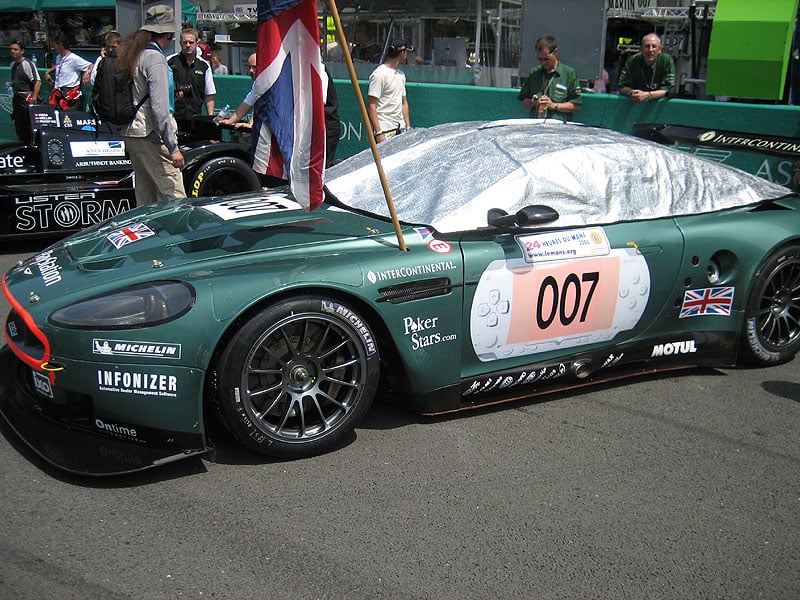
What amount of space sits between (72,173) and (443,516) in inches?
200

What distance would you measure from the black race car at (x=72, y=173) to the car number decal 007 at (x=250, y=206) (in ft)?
9.34

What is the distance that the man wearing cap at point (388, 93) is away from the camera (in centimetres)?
800

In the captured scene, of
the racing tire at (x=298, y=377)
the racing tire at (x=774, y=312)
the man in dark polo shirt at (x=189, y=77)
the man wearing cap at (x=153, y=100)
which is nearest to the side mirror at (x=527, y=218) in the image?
the racing tire at (x=298, y=377)

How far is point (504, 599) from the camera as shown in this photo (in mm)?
2701

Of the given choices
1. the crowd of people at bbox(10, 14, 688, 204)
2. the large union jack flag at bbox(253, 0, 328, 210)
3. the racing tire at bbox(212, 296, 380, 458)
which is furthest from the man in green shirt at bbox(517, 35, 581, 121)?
the racing tire at bbox(212, 296, 380, 458)

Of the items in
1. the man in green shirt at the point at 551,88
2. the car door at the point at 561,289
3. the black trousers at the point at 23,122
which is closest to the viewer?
the car door at the point at 561,289

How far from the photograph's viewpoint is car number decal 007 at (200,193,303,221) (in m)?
4.18

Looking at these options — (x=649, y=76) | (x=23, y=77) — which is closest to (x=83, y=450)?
(x=649, y=76)

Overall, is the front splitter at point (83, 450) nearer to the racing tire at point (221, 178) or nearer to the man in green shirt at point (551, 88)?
the racing tire at point (221, 178)

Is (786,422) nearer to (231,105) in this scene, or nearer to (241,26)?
(231,105)

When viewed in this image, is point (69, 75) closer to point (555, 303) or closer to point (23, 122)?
point (23, 122)

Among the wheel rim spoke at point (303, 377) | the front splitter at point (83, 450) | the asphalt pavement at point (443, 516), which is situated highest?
the wheel rim spoke at point (303, 377)

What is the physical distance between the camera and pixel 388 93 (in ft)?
26.7

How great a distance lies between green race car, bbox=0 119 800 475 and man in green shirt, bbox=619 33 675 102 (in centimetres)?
370
